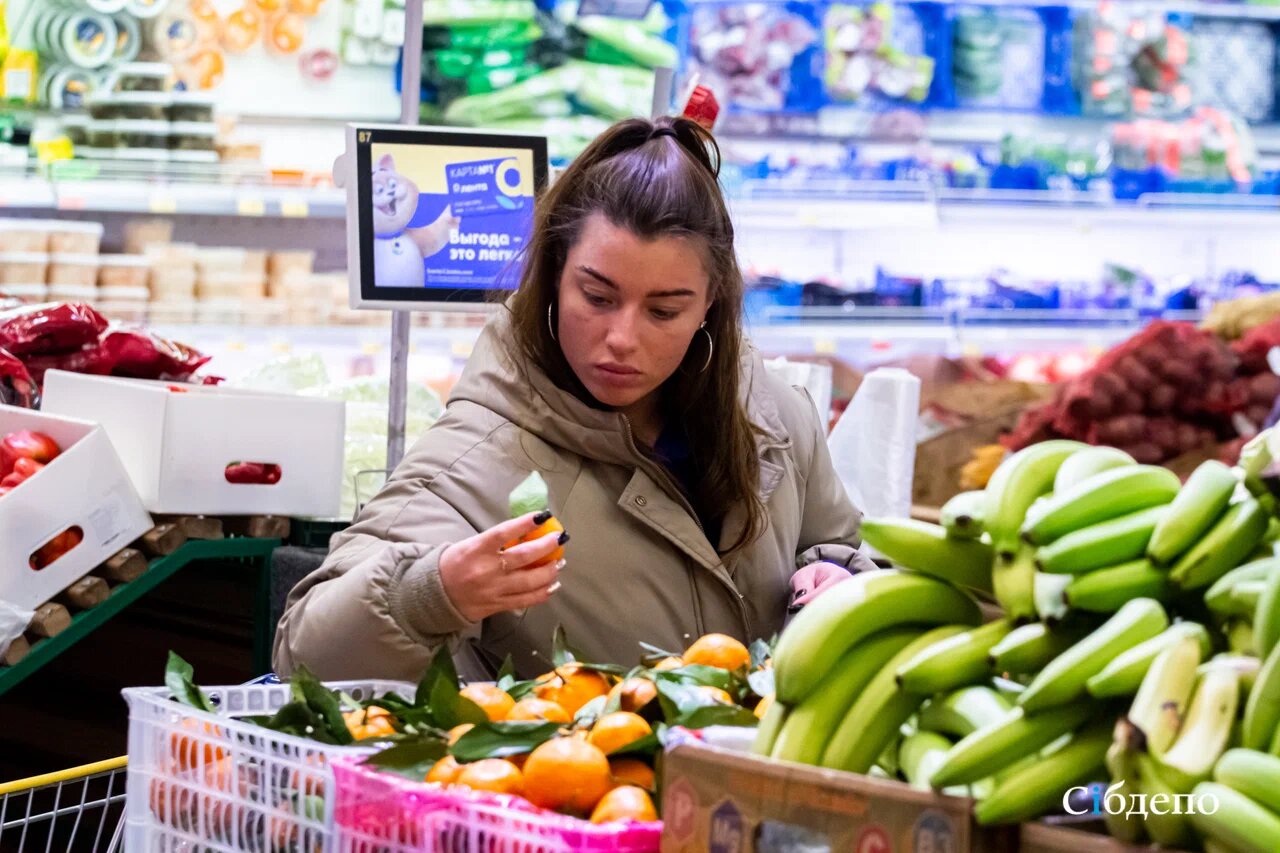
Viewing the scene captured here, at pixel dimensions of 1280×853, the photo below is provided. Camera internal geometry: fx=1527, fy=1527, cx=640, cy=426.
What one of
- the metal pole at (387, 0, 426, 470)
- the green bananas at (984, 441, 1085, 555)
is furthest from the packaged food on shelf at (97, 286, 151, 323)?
the green bananas at (984, 441, 1085, 555)

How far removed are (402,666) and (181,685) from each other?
0.37 metres

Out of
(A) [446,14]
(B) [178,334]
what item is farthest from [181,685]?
(A) [446,14]

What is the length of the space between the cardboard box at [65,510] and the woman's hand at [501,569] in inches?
39.5

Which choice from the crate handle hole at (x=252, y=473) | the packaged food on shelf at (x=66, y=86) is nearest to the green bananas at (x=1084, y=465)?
the crate handle hole at (x=252, y=473)

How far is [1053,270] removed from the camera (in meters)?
6.21

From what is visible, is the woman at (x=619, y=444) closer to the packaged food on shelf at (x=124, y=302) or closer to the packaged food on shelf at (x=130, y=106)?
the packaged food on shelf at (x=124, y=302)

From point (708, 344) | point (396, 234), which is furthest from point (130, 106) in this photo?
point (708, 344)

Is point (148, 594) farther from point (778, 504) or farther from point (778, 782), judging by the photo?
point (778, 782)

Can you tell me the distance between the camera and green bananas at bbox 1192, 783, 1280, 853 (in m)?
0.85

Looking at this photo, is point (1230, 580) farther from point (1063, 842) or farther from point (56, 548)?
point (56, 548)

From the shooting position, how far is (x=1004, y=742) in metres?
0.96

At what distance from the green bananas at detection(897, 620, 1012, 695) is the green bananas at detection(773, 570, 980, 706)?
52 mm

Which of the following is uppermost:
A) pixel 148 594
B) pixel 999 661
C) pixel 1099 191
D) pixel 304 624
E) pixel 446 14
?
pixel 446 14

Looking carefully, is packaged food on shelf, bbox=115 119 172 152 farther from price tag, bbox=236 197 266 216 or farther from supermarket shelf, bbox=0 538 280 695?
supermarket shelf, bbox=0 538 280 695
